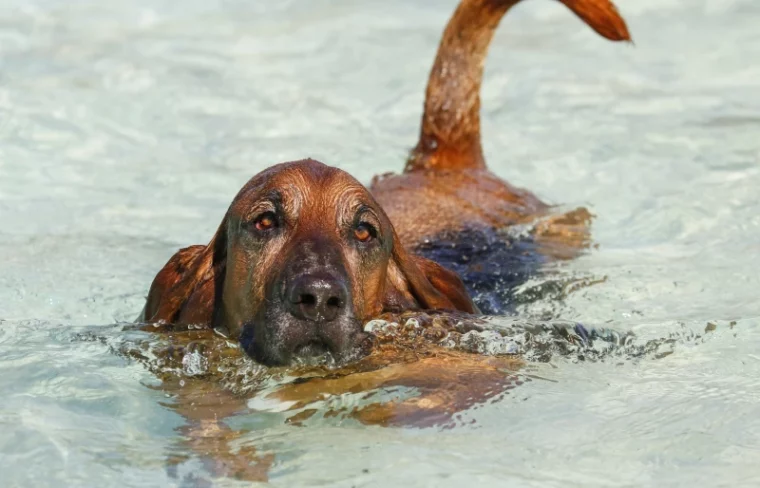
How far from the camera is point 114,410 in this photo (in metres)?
4.44

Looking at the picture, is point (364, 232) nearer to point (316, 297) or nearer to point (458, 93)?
A: point (316, 297)

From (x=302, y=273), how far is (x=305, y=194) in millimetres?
544

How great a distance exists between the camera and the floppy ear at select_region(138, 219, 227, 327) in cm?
507

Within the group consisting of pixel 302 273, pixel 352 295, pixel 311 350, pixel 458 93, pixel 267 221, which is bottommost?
pixel 311 350

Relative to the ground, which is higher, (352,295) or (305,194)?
(305,194)

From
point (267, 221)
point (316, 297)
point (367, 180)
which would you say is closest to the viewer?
point (316, 297)

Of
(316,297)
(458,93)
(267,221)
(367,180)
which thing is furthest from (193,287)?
(367,180)

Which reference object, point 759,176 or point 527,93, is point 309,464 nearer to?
point 759,176

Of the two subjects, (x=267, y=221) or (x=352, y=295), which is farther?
(x=267, y=221)

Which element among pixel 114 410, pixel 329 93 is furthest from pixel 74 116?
pixel 114 410

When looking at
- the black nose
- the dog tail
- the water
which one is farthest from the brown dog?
the dog tail

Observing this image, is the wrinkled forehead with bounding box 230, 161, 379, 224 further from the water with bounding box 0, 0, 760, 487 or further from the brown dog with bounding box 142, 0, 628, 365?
the water with bounding box 0, 0, 760, 487

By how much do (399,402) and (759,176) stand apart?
4.89 metres

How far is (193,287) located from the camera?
5.13 metres
